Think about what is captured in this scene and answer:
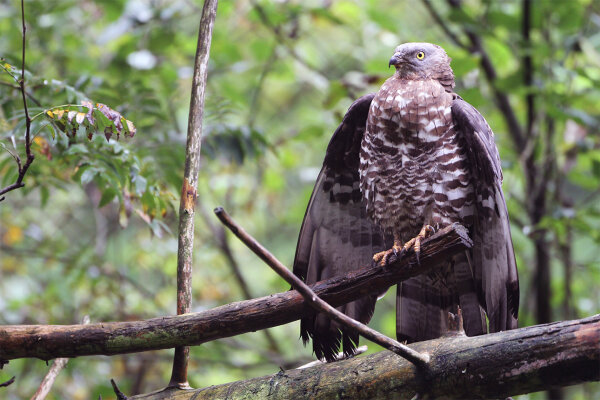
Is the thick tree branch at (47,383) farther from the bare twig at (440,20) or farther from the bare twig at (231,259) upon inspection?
the bare twig at (440,20)

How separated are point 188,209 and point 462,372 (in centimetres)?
140

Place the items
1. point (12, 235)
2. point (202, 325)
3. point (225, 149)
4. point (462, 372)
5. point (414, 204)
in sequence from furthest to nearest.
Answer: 1. point (12, 235)
2. point (225, 149)
3. point (414, 204)
4. point (202, 325)
5. point (462, 372)

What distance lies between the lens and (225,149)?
453 centimetres

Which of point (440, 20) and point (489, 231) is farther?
point (440, 20)

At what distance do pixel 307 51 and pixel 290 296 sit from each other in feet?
15.2

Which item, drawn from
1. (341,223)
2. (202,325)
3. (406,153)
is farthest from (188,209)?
(406,153)

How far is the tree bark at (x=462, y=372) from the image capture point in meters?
2.34

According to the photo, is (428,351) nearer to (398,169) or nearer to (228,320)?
(228,320)

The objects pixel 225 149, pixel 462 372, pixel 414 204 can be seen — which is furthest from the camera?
pixel 225 149

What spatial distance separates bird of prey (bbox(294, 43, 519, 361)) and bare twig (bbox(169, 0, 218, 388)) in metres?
0.65

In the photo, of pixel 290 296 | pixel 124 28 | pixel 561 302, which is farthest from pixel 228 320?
pixel 561 302

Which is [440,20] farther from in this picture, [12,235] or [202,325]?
[12,235]

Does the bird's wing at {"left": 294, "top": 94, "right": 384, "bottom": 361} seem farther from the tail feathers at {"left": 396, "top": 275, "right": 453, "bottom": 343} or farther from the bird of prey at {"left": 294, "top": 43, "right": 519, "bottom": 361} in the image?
the tail feathers at {"left": 396, "top": 275, "right": 453, "bottom": 343}

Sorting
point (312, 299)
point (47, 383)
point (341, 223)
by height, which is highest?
point (341, 223)
